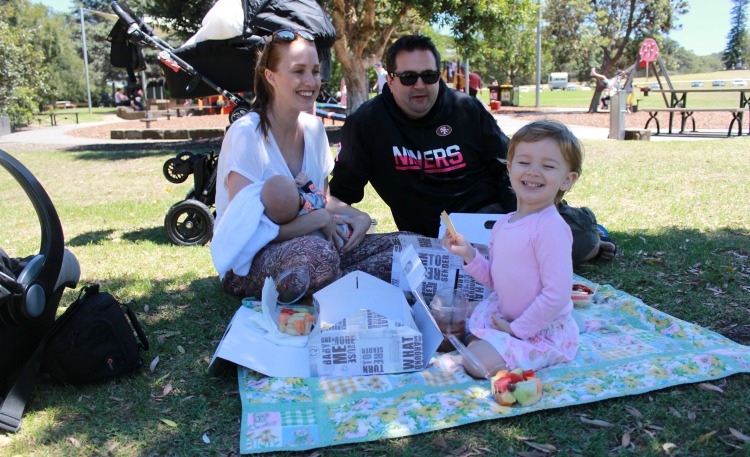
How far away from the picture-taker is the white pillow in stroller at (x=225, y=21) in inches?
213

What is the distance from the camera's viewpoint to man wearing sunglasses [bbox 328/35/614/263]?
3.94 m

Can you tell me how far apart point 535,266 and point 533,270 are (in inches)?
0.8

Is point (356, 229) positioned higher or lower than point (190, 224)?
higher

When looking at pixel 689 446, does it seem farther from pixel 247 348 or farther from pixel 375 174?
pixel 375 174

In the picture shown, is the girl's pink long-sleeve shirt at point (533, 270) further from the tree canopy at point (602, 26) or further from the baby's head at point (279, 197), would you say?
the tree canopy at point (602, 26)

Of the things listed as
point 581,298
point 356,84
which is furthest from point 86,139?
point 581,298

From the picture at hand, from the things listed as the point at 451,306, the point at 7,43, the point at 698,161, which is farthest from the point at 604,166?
the point at 7,43

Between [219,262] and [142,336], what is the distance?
0.62 m

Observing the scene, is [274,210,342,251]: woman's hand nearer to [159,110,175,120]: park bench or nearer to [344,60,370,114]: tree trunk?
[344,60,370,114]: tree trunk

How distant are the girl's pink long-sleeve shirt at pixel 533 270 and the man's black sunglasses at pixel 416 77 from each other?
3.97ft

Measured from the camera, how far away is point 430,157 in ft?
13.1

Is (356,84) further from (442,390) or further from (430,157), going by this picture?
(442,390)

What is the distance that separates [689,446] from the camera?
2240mm

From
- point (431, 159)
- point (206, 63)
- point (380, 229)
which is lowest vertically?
point (380, 229)
